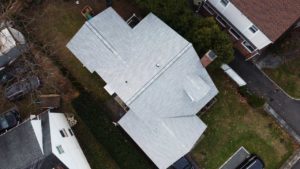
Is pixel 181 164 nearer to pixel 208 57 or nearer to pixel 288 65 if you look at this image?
pixel 208 57

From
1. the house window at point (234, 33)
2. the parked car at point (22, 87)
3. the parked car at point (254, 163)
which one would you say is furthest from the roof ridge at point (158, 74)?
the parked car at point (254, 163)

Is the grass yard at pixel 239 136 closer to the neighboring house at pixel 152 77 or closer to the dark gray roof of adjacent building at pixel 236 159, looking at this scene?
the dark gray roof of adjacent building at pixel 236 159

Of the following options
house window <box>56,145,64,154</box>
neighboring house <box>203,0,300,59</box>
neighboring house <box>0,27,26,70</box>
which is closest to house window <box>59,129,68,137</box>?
house window <box>56,145,64,154</box>

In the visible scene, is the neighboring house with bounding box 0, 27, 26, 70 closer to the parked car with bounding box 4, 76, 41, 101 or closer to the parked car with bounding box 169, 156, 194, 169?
the parked car with bounding box 4, 76, 41, 101

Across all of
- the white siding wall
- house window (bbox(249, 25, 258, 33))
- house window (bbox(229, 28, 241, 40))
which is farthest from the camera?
house window (bbox(229, 28, 241, 40))

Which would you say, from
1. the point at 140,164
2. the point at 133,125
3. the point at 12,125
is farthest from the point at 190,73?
the point at 12,125
